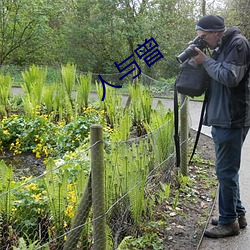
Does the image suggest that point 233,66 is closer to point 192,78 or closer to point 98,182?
point 192,78

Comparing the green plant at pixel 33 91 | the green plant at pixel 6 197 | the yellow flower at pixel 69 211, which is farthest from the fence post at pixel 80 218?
the green plant at pixel 33 91

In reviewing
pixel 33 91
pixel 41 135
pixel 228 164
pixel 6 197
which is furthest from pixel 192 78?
pixel 33 91

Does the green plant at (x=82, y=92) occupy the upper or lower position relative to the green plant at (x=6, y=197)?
upper

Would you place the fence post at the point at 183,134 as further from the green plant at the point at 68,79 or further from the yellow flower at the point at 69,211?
the green plant at the point at 68,79

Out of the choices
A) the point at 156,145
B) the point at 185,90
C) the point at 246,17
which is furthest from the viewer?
the point at 246,17

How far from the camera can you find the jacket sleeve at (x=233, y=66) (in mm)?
2846

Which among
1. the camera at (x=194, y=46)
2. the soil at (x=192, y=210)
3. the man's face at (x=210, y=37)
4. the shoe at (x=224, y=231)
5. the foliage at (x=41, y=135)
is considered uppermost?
the man's face at (x=210, y=37)

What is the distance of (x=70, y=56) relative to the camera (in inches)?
667

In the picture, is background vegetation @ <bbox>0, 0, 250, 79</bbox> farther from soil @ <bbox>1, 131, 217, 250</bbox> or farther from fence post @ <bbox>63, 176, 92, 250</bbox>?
fence post @ <bbox>63, 176, 92, 250</bbox>

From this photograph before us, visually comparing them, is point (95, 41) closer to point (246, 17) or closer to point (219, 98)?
point (246, 17)

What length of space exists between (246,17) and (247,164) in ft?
34.5

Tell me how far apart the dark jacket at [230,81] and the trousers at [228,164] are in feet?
0.29

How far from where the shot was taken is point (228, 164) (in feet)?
10.3

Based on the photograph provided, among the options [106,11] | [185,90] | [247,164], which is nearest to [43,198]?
[185,90]
